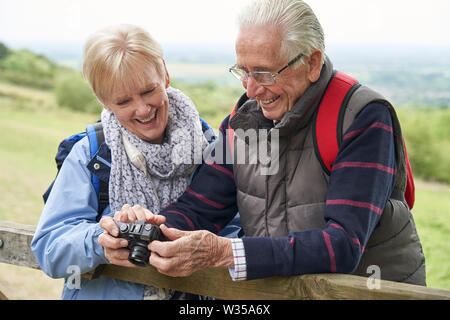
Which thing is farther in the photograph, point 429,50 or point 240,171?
point 429,50

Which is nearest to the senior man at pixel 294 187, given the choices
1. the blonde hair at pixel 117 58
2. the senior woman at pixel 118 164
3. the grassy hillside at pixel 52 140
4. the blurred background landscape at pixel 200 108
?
the senior woman at pixel 118 164

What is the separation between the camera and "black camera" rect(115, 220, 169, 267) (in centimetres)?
166

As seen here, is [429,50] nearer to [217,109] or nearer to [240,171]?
[217,109]

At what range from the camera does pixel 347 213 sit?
162 cm

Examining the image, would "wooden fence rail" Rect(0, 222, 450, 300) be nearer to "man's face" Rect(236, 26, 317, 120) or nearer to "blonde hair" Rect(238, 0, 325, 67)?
"man's face" Rect(236, 26, 317, 120)

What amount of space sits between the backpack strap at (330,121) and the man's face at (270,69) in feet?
0.42

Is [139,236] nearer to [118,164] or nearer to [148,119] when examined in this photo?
[118,164]

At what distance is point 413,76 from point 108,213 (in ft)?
31.2

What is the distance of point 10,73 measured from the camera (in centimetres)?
1321

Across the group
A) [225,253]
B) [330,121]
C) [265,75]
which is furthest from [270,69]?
[225,253]

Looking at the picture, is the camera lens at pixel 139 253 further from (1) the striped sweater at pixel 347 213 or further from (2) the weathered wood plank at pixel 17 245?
(2) the weathered wood plank at pixel 17 245

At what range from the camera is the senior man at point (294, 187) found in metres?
1.60

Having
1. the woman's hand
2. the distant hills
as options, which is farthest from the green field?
the distant hills
